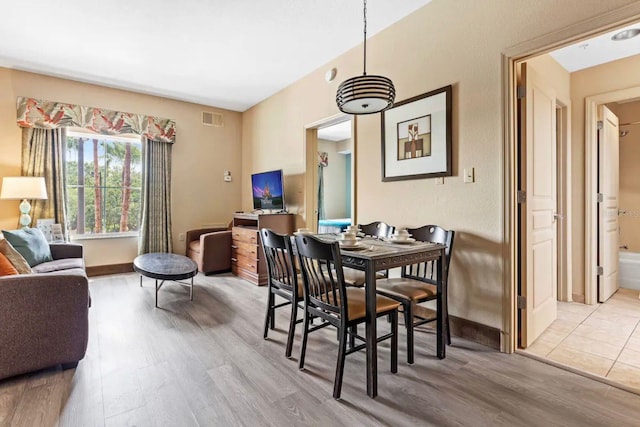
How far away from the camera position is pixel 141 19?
9.77 feet

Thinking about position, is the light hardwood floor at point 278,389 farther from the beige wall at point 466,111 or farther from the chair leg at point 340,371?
the beige wall at point 466,111

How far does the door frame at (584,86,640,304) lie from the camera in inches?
Answer: 131

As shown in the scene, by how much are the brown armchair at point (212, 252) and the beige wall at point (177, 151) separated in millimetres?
753

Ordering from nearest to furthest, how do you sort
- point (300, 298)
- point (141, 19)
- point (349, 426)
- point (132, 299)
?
1. point (349, 426)
2. point (300, 298)
3. point (141, 19)
4. point (132, 299)

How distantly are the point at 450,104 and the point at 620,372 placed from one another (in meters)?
2.18

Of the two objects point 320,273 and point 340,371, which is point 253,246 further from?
point 340,371

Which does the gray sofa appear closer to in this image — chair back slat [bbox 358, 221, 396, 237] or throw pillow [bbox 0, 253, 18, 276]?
throw pillow [bbox 0, 253, 18, 276]

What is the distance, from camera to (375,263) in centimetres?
183

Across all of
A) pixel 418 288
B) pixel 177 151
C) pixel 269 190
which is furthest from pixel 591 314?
pixel 177 151

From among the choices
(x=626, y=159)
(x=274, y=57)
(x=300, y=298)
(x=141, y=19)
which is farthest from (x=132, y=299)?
(x=626, y=159)

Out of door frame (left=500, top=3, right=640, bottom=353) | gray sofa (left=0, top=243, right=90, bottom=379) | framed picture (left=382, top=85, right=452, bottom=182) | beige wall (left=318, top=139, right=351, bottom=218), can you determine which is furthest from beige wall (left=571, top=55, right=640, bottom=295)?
beige wall (left=318, top=139, right=351, bottom=218)

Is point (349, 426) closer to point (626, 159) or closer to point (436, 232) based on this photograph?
point (436, 232)

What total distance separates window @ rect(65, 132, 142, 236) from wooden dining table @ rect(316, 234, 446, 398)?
4.28 metres

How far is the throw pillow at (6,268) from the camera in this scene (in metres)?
1.98
